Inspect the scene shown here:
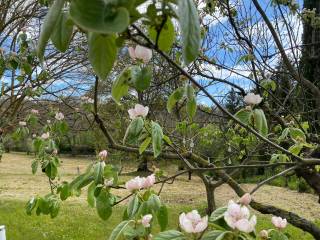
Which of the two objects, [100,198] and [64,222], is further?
[64,222]

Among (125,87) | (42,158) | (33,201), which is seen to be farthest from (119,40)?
(42,158)

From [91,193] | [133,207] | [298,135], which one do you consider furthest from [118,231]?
[298,135]

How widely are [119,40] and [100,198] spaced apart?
1.10 metres

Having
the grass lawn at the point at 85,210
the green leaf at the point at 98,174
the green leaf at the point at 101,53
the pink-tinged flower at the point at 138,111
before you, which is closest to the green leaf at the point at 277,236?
the pink-tinged flower at the point at 138,111

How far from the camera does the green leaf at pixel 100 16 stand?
1.44ft

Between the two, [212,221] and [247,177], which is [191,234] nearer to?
[212,221]

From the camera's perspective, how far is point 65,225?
9.15 m

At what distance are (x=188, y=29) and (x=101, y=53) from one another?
0.16 meters

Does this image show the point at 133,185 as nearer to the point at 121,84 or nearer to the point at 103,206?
the point at 103,206

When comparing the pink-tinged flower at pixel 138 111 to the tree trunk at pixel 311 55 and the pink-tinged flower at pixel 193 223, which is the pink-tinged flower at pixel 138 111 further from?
the tree trunk at pixel 311 55

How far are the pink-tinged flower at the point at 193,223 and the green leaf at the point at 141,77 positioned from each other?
0.27m

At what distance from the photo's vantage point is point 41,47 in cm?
61

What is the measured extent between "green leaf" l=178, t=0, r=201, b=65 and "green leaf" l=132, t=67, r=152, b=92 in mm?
429

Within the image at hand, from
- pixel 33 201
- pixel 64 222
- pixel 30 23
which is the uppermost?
pixel 30 23
